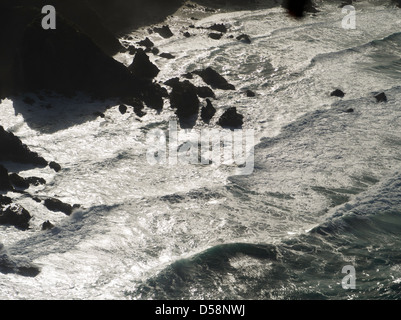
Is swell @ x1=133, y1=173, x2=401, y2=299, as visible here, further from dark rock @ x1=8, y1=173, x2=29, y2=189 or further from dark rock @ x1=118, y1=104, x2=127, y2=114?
dark rock @ x1=118, y1=104, x2=127, y2=114

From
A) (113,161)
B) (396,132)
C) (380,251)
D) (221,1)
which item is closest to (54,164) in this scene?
(113,161)

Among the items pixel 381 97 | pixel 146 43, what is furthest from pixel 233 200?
pixel 146 43

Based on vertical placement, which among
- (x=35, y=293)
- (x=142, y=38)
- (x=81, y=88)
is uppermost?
(x=142, y=38)

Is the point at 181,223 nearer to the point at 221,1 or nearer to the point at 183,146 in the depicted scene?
the point at 183,146

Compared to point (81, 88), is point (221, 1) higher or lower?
higher

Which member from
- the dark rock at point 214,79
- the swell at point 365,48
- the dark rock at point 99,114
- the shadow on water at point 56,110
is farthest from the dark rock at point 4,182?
the swell at point 365,48

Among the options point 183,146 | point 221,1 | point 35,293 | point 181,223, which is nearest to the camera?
point 35,293

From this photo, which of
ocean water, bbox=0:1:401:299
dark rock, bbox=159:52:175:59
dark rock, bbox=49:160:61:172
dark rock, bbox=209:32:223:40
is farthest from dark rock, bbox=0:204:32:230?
dark rock, bbox=209:32:223:40
